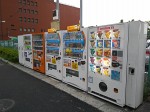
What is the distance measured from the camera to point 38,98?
481 centimetres

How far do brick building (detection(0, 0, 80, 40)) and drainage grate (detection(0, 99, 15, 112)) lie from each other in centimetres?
3619

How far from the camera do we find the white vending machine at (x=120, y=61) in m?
3.77

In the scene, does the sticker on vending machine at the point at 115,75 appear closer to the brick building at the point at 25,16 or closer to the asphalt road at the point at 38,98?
the asphalt road at the point at 38,98

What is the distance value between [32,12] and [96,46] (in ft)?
137

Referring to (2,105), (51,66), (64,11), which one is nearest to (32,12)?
(64,11)

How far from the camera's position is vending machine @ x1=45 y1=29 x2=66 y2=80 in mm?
6396

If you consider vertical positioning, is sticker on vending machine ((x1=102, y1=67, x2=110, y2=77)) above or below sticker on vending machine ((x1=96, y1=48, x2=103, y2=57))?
below

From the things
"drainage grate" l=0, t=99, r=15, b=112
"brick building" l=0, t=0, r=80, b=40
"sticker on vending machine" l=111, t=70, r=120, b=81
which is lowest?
"drainage grate" l=0, t=99, r=15, b=112

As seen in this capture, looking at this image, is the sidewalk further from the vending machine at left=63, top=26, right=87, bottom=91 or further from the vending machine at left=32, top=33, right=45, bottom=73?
the vending machine at left=32, top=33, right=45, bottom=73

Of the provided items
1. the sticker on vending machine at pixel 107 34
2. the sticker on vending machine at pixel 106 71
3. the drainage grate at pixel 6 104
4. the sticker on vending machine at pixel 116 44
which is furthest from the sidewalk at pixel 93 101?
the sticker on vending machine at pixel 107 34

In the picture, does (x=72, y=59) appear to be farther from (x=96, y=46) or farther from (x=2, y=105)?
(x=2, y=105)

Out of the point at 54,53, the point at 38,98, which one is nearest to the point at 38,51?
the point at 54,53

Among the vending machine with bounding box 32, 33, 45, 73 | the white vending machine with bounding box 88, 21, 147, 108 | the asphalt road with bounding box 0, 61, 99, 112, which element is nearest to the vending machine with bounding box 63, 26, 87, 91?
the white vending machine with bounding box 88, 21, 147, 108

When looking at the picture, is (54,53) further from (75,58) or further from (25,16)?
(25,16)
